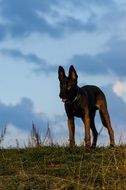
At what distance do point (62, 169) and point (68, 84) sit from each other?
17.1 ft

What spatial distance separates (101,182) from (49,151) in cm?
285

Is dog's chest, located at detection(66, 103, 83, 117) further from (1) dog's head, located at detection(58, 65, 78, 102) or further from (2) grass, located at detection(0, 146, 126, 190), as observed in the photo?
(2) grass, located at detection(0, 146, 126, 190)

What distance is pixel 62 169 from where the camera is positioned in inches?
388

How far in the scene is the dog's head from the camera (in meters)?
14.8

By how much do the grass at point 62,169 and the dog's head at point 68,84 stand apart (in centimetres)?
281

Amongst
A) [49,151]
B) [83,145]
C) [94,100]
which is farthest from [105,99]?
[49,151]

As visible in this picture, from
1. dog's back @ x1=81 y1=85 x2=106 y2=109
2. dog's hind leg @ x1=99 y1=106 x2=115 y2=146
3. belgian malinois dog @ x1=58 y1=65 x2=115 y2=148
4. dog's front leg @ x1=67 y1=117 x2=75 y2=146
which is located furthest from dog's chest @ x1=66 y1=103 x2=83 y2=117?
dog's hind leg @ x1=99 y1=106 x2=115 y2=146

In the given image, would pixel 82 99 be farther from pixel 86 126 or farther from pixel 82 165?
pixel 82 165

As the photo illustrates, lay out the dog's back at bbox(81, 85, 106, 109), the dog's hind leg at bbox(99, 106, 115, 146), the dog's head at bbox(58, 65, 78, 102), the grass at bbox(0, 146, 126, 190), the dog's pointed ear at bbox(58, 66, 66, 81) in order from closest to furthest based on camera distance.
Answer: the grass at bbox(0, 146, 126, 190) → the dog's head at bbox(58, 65, 78, 102) → the dog's pointed ear at bbox(58, 66, 66, 81) → the dog's back at bbox(81, 85, 106, 109) → the dog's hind leg at bbox(99, 106, 115, 146)

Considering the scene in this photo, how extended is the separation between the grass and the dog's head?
2.81 m

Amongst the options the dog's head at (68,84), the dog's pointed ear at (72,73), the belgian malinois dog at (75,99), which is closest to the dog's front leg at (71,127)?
the belgian malinois dog at (75,99)

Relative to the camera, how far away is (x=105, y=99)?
16.6 meters

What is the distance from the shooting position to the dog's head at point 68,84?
14.8 m

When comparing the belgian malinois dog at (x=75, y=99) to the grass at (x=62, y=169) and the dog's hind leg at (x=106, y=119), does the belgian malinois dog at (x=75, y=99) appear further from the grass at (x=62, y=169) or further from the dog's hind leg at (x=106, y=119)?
the grass at (x=62, y=169)
